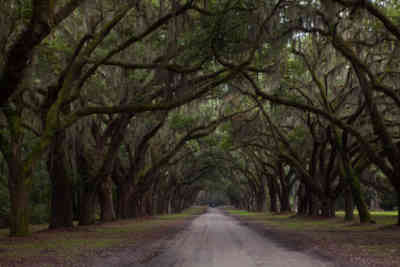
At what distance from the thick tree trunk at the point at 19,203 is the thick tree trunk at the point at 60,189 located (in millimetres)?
3152

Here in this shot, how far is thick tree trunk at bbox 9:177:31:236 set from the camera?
1367 cm

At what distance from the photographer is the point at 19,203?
1368 cm

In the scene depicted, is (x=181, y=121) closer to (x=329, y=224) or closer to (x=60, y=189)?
(x=329, y=224)

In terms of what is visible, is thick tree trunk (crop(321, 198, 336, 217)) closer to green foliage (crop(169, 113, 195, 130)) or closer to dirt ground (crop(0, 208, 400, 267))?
green foliage (crop(169, 113, 195, 130))

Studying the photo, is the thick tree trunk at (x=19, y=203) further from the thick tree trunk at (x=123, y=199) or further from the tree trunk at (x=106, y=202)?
the thick tree trunk at (x=123, y=199)

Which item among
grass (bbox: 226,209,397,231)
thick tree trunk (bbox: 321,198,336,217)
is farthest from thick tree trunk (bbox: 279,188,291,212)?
thick tree trunk (bbox: 321,198,336,217)

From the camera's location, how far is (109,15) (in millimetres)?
16703

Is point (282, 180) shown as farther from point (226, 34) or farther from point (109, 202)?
point (226, 34)

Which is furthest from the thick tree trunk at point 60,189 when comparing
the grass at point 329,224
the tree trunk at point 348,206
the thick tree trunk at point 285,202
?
the thick tree trunk at point 285,202

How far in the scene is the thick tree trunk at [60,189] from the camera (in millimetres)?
17188

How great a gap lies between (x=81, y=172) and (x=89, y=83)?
4.80 metres

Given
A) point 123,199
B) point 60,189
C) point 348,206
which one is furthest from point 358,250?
point 123,199

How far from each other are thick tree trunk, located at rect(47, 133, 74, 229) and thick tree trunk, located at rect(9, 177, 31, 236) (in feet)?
10.3

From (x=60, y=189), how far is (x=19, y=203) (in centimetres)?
393
